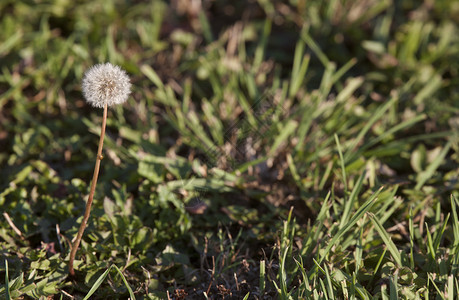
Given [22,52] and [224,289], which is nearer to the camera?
[224,289]

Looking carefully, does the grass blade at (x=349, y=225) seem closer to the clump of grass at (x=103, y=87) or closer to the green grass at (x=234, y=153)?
the green grass at (x=234, y=153)

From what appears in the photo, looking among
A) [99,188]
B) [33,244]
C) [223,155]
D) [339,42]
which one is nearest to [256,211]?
[223,155]

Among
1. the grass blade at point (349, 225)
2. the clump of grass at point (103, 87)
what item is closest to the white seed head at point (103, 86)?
the clump of grass at point (103, 87)

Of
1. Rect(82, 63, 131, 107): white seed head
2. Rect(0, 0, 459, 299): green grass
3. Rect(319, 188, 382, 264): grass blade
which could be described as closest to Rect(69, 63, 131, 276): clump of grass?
Rect(82, 63, 131, 107): white seed head

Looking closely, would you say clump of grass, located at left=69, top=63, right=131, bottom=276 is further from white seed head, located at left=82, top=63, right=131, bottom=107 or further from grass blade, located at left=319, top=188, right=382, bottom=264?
grass blade, located at left=319, top=188, right=382, bottom=264

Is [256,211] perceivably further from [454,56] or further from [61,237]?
[454,56]
